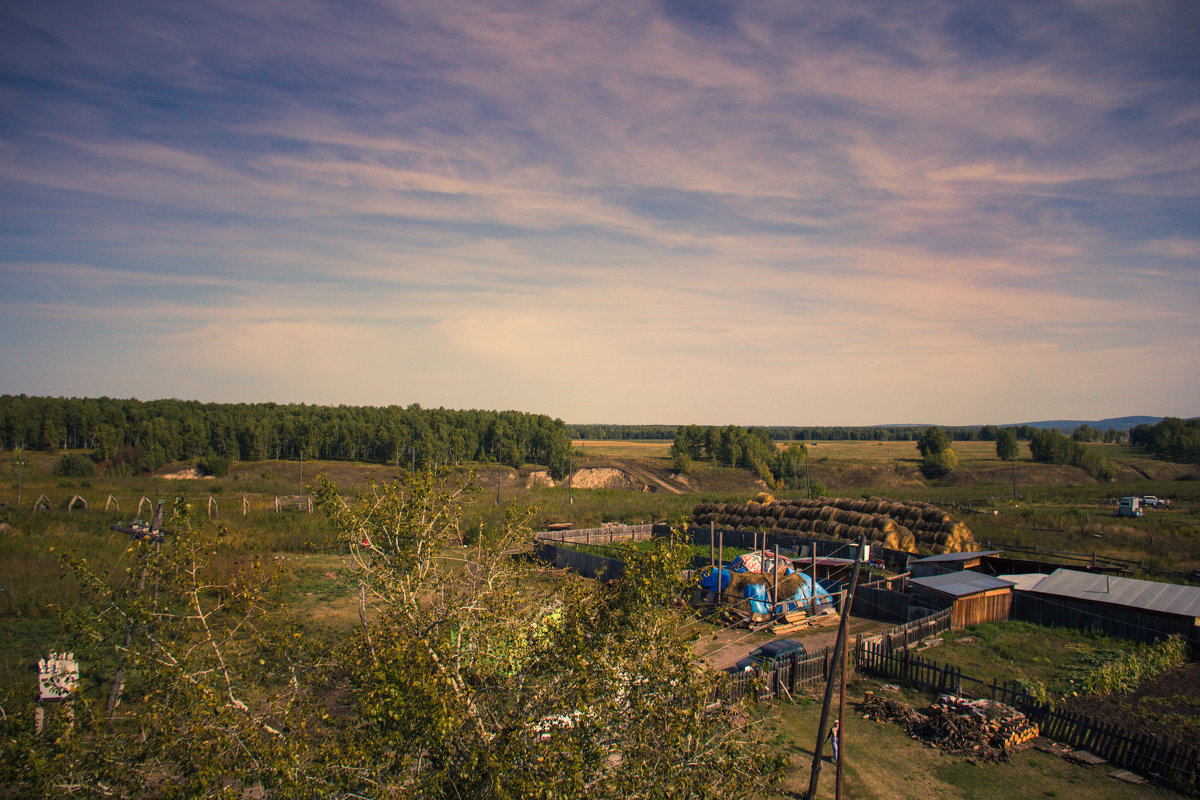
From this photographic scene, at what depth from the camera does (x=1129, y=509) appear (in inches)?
2077

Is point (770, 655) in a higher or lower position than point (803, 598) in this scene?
higher

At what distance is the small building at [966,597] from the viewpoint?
83.9 ft

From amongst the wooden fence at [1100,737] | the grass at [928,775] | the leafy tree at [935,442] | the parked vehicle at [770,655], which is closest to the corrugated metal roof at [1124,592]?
the wooden fence at [1100,737]

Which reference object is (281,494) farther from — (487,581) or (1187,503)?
(1187,503)

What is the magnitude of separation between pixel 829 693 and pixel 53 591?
28487mm

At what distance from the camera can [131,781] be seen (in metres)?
7.67

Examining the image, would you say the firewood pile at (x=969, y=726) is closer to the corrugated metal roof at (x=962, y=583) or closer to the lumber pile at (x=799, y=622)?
the lumber pile at (x=799, y=622)

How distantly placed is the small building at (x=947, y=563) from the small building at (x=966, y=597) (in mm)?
6054

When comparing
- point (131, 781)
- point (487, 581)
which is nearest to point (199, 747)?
point (131, 781)

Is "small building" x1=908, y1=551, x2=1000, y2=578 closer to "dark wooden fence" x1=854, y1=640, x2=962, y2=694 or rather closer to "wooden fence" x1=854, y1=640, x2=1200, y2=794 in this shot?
"dark wooden fence" x1=854, y1=640, x2=962, y2=694

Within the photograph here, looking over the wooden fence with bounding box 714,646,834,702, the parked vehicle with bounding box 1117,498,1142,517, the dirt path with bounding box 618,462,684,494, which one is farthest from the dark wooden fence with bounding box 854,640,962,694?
the dirt path with bounding box 618,462,684,494

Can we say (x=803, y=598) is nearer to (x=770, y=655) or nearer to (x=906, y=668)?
(x=906, y=668)

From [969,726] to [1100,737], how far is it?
2707 mm

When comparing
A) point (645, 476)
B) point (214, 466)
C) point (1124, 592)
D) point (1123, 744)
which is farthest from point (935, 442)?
point (214, 466)
